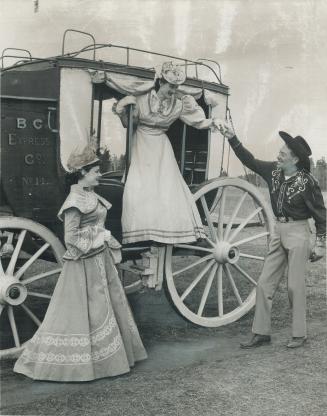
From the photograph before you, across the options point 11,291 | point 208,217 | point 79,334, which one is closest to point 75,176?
point 11,291

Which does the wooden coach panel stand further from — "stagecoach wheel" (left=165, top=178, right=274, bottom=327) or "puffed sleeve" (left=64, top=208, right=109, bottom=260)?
"stagecoach wheel" (left=165, top=178, right=274, bottom=327)

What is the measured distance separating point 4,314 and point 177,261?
364 cm

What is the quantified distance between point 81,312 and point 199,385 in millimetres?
903

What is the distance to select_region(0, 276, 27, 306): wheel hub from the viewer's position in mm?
3832

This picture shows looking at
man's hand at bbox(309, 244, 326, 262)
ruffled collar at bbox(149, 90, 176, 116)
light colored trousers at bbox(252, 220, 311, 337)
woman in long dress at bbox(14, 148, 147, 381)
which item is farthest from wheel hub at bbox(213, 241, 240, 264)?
woman in long dress at bbox(14, 148, 147, 381)

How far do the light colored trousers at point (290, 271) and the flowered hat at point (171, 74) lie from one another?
1.44 metres

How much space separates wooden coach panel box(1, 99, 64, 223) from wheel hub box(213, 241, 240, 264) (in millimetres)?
1574

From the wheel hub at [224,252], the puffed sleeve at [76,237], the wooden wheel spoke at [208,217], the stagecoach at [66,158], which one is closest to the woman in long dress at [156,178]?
the stagecoach at [66,158]

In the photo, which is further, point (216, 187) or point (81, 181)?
point (216, 187)

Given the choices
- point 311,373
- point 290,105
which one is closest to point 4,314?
point 311,373

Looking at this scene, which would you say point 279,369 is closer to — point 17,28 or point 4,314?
point 4,314

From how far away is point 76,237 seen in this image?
3709 millimetres

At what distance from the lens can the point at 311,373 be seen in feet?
12.5

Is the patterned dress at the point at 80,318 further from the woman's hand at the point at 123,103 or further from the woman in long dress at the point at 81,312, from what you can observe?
the woman's hand at the point at 123,103
